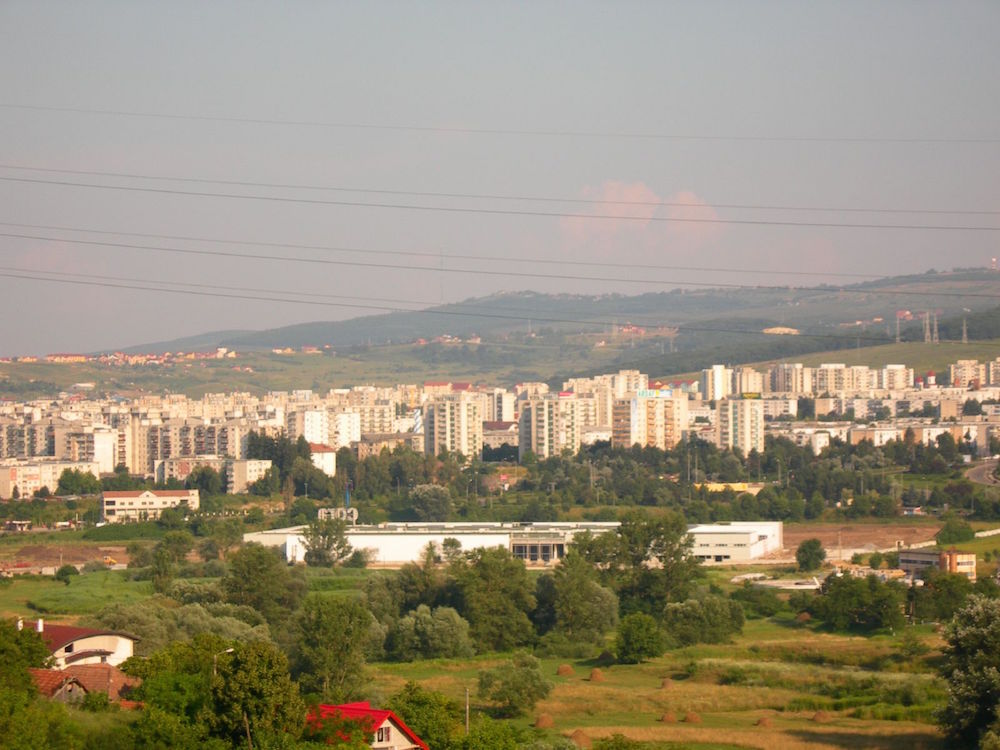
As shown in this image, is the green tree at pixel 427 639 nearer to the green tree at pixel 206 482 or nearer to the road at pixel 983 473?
the green tree at pixel 206 482

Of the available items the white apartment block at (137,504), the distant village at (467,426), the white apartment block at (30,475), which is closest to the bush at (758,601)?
the white apartment block at (137,504)

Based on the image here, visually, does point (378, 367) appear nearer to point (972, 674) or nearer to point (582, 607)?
point (582, 607)

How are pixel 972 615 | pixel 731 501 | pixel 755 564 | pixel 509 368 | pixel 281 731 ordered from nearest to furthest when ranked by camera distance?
1. pixel 281 731
2. pixel 972 615
3. pixel 755 564
4. pixel 731 501
5. pixel 509 368

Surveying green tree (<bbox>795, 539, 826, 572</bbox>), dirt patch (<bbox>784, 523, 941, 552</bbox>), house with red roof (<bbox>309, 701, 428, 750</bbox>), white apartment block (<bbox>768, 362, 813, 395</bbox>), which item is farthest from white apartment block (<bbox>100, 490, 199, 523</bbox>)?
white apartment block (<bbox>768, 362, 813, 395</bbox>)

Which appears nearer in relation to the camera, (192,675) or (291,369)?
(192,675)

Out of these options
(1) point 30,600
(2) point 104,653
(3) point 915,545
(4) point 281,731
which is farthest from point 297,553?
(4) point 281,731

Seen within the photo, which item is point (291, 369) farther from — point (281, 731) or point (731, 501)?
point (281, 731)

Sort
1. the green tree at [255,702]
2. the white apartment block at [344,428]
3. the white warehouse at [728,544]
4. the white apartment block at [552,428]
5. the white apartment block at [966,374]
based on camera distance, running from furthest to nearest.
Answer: the white apartment block at [966,374] < the white apartment block at [344,428] < the white apartment block at [552,428] < the white warehouse at [728,544] < the green tree at [255,702]
